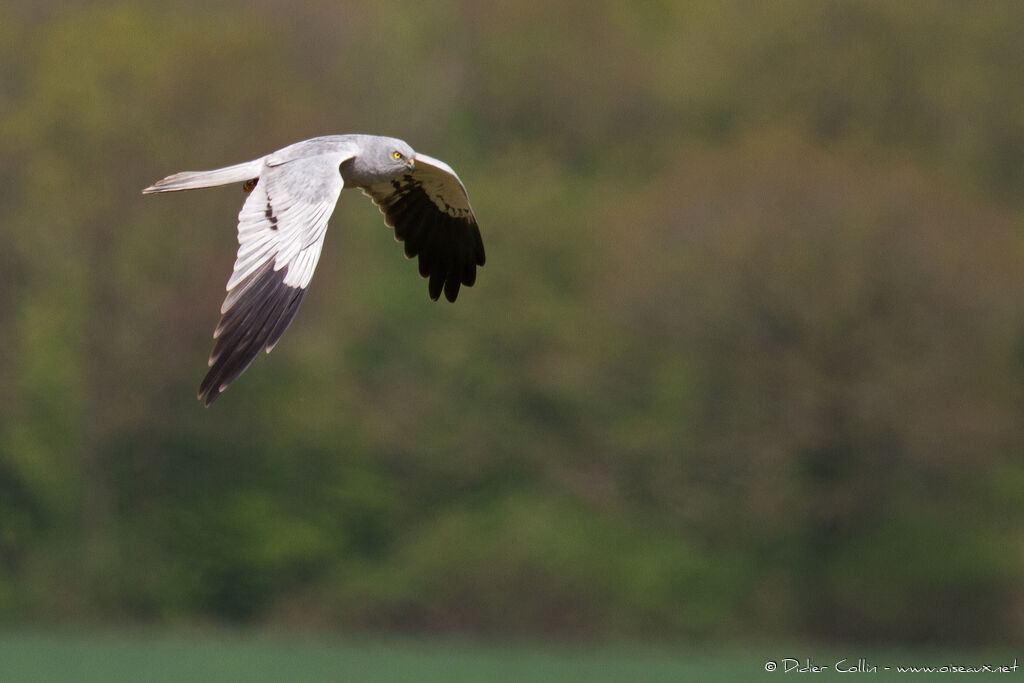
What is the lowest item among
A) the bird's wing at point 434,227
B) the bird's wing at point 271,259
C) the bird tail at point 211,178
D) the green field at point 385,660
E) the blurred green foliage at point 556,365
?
the bird's wing at point 271,259

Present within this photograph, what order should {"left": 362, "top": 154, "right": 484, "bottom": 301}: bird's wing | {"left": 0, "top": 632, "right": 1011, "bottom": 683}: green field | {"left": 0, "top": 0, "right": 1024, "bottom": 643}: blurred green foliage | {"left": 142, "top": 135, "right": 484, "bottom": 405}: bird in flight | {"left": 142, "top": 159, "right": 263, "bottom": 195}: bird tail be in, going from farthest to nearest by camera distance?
1. {"left": 0, "top": 0, "right": 1024, "bottom": 643}: blurred green foliage
2. {"left": 0, "top": 632, "right": 1011, "bottom": 683}: green field
3. {"left": 362, "top": 154, "right": 484, "bottom": 301}: bird's wing
4. {"left": 142, "top": 159, "right": 263, "bottom": 195}: bird tail
5. {"left": 142, "top": 135, "right": 484, "bottom": 405}: bird in flight

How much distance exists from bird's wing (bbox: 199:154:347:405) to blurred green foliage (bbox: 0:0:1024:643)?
22608mm

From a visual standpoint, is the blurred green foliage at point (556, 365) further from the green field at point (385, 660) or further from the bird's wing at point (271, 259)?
the bird's wing at point (271, 259)

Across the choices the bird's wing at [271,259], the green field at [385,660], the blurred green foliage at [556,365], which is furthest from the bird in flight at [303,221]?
the blurred green foliage at [556,365]

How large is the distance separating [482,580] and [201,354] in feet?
23.1

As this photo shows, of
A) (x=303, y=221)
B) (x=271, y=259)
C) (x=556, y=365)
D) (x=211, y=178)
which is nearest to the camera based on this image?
(x=271, y=259)

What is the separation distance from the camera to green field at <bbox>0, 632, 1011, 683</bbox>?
26703 mm

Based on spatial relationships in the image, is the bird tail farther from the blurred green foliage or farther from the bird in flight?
the blurred green foliage

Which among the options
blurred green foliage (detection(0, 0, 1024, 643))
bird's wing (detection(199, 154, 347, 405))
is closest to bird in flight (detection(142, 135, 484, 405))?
bird's wing (detection(199, 154, 347, 405))

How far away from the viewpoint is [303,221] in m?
11.7

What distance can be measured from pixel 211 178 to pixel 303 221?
103 centimetres

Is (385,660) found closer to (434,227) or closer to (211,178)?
(434,227)

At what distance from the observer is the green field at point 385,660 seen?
87.6 ft

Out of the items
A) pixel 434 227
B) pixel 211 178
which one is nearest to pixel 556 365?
pixel 434 227
